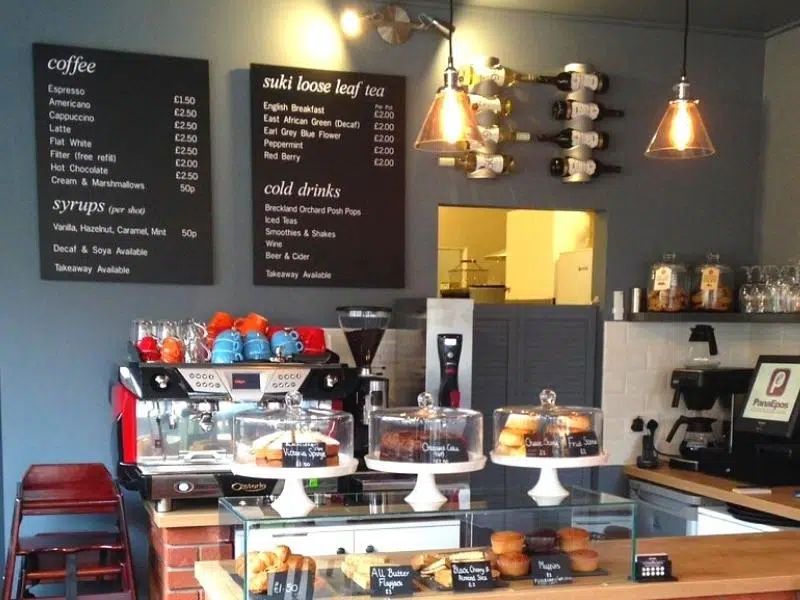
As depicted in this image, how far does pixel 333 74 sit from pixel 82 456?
6.23ft

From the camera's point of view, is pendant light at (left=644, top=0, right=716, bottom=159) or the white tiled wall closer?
pendant light at (left=644, top=0, right=716, bottom=159)

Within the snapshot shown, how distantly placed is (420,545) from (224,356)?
1.24 meters

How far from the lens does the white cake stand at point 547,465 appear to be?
6.77ft

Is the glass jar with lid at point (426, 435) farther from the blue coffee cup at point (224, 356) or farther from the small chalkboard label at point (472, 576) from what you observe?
the blue coffee cup at point (224, 356)

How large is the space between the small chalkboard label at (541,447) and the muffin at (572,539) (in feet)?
0.79

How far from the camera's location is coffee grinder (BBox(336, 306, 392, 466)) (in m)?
3.15

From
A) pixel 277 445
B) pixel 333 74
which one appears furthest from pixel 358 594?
pixel 333 74

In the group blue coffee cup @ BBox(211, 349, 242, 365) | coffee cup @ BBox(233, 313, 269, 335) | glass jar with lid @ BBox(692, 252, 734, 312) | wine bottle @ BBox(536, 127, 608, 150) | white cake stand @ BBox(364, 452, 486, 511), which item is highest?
wine bottle @ BBox(536, 127, 608, 150)

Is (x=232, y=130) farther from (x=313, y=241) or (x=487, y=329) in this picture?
(x=487, y=329)

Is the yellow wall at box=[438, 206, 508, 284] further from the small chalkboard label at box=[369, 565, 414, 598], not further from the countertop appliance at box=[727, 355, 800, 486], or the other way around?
the small chalkboard label at box=[369, 565, 414, 598]

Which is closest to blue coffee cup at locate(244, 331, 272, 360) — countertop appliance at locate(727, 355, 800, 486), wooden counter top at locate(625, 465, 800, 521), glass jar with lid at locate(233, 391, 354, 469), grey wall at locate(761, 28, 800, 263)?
glass jar with lid at locate(233, 391, 354, 469)

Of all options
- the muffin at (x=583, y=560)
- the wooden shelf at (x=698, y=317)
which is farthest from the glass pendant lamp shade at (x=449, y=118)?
the wooden shelf at (x=698, y=317)

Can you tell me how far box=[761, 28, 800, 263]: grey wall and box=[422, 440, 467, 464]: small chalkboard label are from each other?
2513 mm

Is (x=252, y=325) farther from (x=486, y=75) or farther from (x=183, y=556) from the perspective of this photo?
(x=486, y=75)
